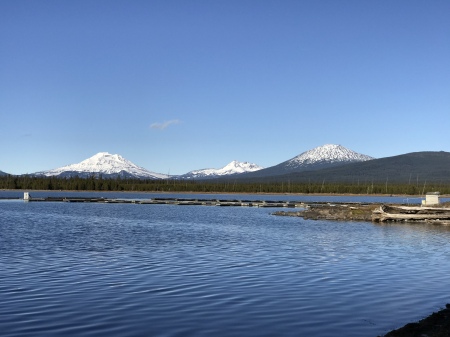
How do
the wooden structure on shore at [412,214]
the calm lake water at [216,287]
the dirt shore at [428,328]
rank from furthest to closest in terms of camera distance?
the wooden structure on shore at [412,214] < the calm lake water at [216,287] < the dirt shore at [428,328]

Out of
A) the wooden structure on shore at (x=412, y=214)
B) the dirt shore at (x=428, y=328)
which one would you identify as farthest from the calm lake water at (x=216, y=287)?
the wooden structure on shore at (x=412, y=214)

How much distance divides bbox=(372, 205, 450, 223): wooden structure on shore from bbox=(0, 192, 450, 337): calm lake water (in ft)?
91.3

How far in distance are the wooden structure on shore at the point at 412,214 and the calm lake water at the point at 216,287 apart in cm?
2782

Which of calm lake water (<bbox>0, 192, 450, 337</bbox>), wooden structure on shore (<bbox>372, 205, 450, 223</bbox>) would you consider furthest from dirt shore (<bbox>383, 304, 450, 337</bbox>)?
wooden structure on shore (<bbox>372, 205, 450, 223</bbox>)

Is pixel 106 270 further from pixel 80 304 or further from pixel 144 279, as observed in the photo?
pixel 80 304

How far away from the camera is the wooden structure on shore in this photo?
241 feet

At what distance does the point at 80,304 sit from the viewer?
22.0 m

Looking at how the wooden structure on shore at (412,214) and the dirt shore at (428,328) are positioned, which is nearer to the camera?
the dirt shore at (428,328)

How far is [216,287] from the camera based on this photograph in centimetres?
2598

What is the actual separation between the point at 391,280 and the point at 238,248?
1634 cm

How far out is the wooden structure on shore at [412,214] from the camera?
73.5 m

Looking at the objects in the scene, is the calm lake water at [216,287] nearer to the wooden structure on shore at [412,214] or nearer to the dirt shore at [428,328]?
the dirt shore at [428,328]

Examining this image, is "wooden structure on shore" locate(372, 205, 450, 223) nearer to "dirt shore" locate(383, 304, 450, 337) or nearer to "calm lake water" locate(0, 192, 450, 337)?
"calm lake water" locate(0, 192, 450, 337)

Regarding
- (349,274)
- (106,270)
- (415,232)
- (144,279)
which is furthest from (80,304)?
(415,232)
